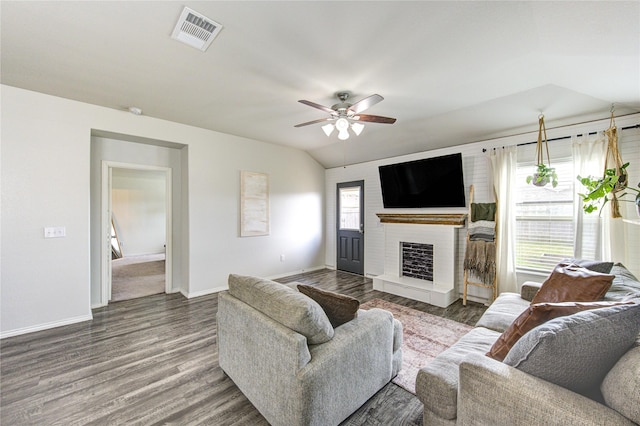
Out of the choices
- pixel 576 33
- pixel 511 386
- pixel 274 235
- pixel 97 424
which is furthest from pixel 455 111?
pixel 97 424

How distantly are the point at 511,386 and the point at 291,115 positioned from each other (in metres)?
3.54

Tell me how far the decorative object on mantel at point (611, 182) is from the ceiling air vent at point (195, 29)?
2.92 metres

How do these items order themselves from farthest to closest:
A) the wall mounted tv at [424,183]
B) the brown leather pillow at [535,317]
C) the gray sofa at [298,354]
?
1. the wall mounted tv at [424,183]
2. the gray sofa at [298,354]
3. the brown leather pillow at [535,317]

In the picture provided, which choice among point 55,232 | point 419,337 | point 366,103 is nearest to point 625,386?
point 419,337

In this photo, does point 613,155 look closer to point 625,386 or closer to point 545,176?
point 545,176

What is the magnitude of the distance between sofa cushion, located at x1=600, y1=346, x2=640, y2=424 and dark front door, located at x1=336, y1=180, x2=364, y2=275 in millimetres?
4613

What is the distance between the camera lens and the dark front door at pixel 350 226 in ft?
18.6

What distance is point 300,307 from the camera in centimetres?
152

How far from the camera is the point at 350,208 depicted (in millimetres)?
5938

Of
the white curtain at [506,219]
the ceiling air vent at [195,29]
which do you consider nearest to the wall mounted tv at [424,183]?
the white curtain at [506,219]

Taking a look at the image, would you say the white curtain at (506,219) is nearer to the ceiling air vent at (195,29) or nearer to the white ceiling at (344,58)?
the white ceiling at (344,58)

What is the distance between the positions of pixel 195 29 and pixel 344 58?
1.18 m

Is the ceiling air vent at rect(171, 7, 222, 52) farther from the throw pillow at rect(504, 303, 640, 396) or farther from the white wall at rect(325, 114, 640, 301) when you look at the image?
the white wall at rect(325, 114, 640, 301)

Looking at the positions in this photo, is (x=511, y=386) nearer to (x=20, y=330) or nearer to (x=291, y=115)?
(x=291, y=115)
